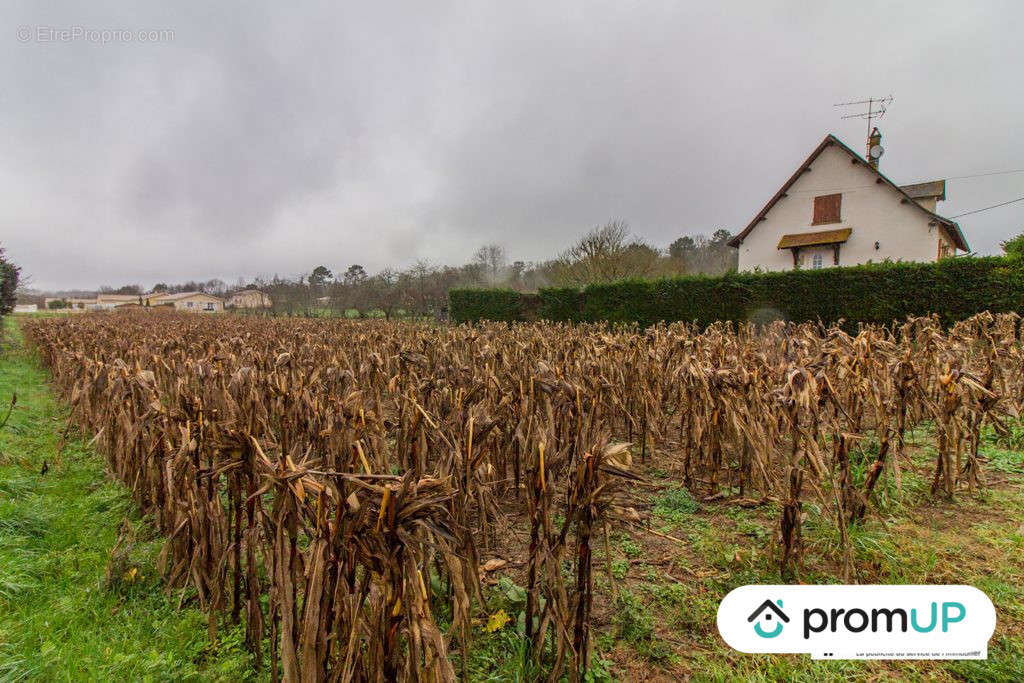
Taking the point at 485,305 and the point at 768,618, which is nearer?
the point at 768,618

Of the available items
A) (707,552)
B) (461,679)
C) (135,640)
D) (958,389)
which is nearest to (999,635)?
(707,552)

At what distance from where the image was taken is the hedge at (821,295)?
12.6m

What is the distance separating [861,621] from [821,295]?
15.7m

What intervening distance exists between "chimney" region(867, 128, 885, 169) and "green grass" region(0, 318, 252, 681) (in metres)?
37.9

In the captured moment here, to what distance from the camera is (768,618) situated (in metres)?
2.46

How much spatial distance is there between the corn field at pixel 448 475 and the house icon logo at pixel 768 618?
0.45 metres

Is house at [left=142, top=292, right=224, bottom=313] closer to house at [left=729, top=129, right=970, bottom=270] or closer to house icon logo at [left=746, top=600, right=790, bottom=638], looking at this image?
house at [left=729, top=129, right=970, bottom=270]

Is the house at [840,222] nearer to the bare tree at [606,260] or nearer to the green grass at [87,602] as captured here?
the bare tree at [606,260]

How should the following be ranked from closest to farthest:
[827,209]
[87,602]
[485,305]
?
1. [87,602]
2. [827,209]
3. [485,305]

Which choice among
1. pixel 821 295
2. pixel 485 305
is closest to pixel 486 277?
pixel 485 305

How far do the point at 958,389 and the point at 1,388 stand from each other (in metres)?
16.6

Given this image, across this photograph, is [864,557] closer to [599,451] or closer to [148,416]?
[599,451]

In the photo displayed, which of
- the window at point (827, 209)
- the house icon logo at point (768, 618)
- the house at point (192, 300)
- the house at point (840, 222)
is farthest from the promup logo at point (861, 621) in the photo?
the house at point (192, 300)

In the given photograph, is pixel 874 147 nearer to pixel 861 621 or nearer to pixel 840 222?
pixel 840 222
